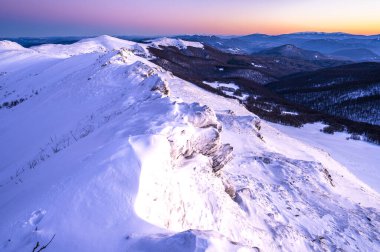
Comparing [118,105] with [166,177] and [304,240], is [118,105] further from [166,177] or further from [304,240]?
[304,240]

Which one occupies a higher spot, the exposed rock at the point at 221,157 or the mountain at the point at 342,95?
the exposed rock at the point at 221,157

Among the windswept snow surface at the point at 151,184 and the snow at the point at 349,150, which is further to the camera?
the snow at the point at 349,150

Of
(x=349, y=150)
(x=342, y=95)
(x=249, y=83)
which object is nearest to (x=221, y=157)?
(x=349, y=150)

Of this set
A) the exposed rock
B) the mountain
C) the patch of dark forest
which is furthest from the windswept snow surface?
the mountain

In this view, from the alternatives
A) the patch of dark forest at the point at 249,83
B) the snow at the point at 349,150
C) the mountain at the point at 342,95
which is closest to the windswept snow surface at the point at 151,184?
the snow at the point at 349,150

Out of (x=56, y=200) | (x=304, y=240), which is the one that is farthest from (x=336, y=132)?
(x=56, y=200)

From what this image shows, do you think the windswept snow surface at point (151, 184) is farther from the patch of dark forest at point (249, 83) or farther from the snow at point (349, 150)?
the patch of dark forest at point (249, 83)

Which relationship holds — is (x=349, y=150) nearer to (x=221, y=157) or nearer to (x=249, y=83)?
(x=221, y=157)
